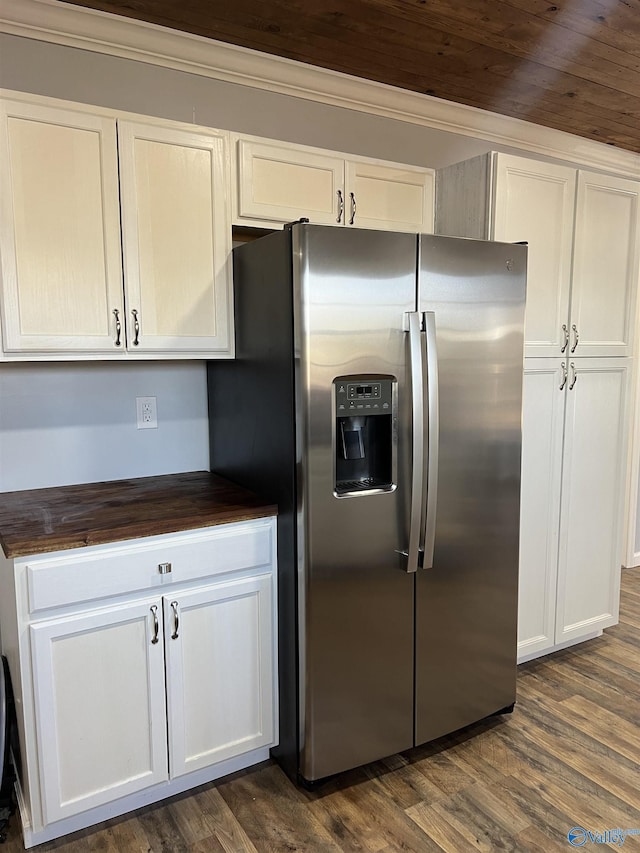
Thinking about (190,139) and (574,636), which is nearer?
(190,139)

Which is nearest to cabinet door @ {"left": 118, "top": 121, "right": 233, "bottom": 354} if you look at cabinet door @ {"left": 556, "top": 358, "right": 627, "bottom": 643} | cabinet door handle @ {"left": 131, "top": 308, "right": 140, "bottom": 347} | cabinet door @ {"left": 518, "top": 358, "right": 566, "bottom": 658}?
cabinet door handle @ {"left": 131, "top": 308, "right": 140, "bottom": 347}

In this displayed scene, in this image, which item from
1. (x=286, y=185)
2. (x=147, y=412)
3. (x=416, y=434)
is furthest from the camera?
(x=147, y=412)

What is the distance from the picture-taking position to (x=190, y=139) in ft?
6.86

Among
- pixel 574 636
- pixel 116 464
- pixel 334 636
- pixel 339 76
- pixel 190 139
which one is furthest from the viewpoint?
pixel 574 636

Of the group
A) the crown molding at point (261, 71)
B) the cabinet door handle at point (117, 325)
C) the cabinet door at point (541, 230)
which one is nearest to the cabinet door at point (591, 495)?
the cabinet door at point (541, 230)

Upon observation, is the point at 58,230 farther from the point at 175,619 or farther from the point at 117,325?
the point at 175,619

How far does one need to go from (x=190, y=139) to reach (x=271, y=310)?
0.67 meters

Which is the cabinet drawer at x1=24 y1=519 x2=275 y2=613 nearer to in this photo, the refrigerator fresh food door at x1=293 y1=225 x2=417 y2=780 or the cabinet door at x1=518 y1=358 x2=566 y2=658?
the refrigerator fresh food door at x1=293 y1=225 x2=417 y2=780

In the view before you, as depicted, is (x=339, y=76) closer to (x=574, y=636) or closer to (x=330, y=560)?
(x=330, y=560)

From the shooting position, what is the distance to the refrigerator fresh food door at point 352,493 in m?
1.84

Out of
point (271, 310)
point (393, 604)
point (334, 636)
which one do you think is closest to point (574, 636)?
point (393, 604)

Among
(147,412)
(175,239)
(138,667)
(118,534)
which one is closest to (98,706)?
(138,667)

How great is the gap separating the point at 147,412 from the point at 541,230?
5.67ft
